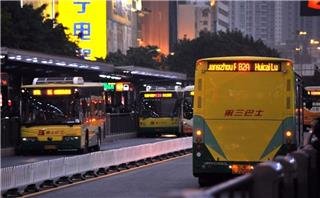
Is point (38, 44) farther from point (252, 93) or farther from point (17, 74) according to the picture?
point (252, 93)

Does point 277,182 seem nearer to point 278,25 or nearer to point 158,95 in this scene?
point 158,95

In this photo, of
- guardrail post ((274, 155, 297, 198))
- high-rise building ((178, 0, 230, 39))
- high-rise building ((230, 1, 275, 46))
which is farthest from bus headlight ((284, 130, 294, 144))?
high-rise building ((178, 0, 230, 39))

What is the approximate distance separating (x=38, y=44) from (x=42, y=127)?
24315 millimetres

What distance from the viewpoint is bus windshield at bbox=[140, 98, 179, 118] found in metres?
46.6

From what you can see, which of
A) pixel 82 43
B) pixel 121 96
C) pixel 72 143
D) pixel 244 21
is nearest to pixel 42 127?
pixel 72 143

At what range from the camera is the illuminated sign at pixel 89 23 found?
3624 inches

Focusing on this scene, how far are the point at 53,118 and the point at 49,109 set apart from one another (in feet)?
1.47

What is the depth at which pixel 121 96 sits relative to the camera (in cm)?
6344

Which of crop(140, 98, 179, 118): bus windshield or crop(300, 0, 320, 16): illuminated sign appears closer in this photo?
crop(300, 0, 320, 16): illuminated sign

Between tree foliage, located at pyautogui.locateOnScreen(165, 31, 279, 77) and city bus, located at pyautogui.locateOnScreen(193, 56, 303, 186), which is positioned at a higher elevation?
tree foliage, located at pyautogui.locateOnScreen(165, 31, 279, 77)

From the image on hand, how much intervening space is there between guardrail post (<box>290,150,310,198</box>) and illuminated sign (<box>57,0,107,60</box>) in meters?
81.6

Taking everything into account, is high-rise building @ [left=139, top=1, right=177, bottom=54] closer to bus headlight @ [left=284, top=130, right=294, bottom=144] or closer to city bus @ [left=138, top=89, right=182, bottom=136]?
city bus @ [left=138, top=89, right=182, bottom=136]

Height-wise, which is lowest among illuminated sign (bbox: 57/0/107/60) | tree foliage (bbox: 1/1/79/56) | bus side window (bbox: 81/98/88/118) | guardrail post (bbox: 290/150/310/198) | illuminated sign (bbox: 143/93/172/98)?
guardrail post (bbox: 290/150/310/198)

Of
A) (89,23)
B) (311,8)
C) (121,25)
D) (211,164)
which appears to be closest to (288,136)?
(211,164)
